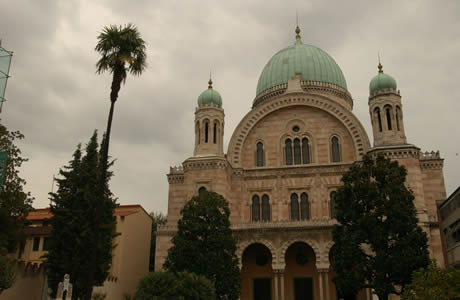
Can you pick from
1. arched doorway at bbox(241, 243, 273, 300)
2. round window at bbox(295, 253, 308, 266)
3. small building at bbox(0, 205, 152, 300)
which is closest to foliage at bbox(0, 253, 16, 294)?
small building at bbox(0, 205, 152, 300)

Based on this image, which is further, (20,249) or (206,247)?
(20,249)

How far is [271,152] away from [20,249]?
2024 cm

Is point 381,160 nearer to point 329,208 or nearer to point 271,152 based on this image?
point 329,208

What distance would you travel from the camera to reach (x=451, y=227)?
30.0 meters

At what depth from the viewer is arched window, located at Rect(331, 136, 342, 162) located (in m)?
35.4

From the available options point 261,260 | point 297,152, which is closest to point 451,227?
point 297,152

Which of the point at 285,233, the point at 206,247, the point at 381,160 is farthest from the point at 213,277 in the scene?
the point at 381,160

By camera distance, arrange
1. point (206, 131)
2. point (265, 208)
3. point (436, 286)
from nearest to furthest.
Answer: point (436, 286), point (265, 208), point (206, 131)

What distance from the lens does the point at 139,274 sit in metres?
37.4

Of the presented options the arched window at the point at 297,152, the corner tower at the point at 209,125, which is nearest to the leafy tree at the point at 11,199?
the corner tower at the point at 209,125

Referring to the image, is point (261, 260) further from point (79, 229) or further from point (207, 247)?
point (79, 229)

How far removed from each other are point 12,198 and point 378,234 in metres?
19.1

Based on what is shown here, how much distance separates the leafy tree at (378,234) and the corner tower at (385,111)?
28.9ft

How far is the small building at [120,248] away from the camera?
108 feet
